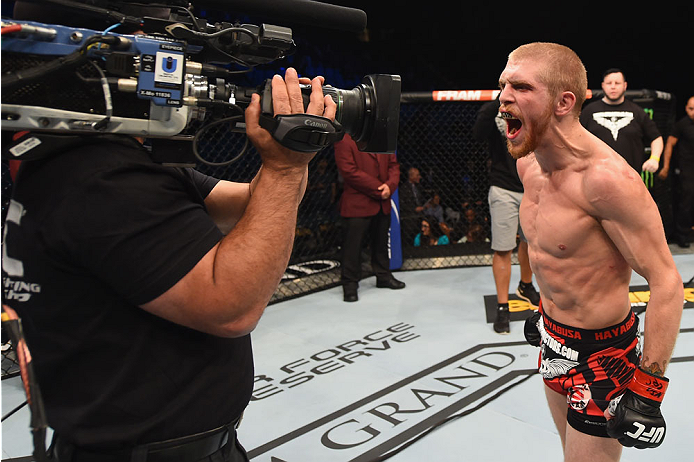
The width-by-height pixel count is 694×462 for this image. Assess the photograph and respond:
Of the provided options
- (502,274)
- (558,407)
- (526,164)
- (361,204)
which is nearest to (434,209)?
(361,204)

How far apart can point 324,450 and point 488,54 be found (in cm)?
831

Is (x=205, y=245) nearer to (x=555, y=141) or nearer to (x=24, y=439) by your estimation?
(x=555, y=141)

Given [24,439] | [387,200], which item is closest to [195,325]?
[24,439]

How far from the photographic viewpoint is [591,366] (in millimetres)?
1543

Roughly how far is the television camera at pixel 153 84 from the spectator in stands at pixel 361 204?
313 cm

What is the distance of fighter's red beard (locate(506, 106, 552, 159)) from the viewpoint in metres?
1.57

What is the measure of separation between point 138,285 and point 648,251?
1159 mm

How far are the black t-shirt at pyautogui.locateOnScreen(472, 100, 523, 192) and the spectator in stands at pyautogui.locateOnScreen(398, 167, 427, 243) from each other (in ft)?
5.77

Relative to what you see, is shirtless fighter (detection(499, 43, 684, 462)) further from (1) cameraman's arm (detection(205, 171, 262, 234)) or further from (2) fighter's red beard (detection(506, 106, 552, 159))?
(1) cameraman's arm (detection(205, 171, 262, 234))

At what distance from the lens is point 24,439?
2.38 meters

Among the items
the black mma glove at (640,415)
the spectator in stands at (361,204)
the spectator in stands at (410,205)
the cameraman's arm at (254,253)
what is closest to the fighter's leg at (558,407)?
the black mma glove at (640,415)

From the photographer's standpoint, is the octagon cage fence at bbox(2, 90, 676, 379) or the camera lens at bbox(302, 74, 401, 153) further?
the octagon cage fence at bbox(2, 90, 676, 379)

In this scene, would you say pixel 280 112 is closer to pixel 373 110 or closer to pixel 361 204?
pixel 373 110

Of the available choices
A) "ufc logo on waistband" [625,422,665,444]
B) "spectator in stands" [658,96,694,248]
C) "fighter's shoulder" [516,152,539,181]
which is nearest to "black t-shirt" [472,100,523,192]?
"fighter's shoulder" [516,152,539,181]
